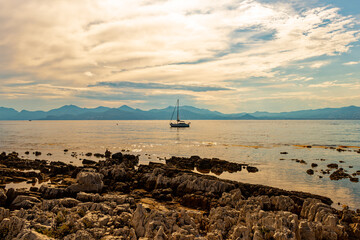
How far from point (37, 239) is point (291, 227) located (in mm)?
16235

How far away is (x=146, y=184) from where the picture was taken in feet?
115

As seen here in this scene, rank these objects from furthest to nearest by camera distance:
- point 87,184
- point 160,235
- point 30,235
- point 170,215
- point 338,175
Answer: point 338,175 < point 87,184 < point 170,215 < point 160,235 < point 30,235

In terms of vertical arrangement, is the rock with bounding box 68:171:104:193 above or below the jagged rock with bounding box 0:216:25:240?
below

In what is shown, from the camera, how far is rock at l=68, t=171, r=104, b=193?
29.6m

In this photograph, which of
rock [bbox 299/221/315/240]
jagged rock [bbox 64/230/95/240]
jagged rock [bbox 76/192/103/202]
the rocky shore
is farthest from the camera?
jagged rock [bbox 76/192/103/202]

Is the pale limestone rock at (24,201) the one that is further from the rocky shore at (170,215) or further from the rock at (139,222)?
the rock at (139,222)

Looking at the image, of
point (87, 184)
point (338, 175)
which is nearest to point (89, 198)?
point (87, 184)

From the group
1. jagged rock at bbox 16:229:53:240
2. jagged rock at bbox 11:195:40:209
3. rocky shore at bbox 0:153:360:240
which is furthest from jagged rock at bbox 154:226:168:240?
jagged rock at bbox 11:195:40:209

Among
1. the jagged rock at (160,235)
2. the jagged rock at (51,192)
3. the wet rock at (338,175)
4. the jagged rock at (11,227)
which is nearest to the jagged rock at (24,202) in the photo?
the jagged rock at (51,192)

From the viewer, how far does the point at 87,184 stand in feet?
100

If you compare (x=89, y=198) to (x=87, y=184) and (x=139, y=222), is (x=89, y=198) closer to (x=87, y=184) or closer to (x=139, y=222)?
(x=87, y=184)

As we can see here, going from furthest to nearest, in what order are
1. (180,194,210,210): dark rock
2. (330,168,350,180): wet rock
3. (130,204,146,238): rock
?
1. (330,168,350,180): wet rock
2. (180,194,210,210): dark rock
3. (130,204,146,238): rock

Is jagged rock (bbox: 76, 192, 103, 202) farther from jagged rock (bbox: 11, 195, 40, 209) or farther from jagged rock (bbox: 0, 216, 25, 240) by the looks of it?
jagged rock (bbox: 0, 216, 25, 240)

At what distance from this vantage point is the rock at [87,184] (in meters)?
29.6
